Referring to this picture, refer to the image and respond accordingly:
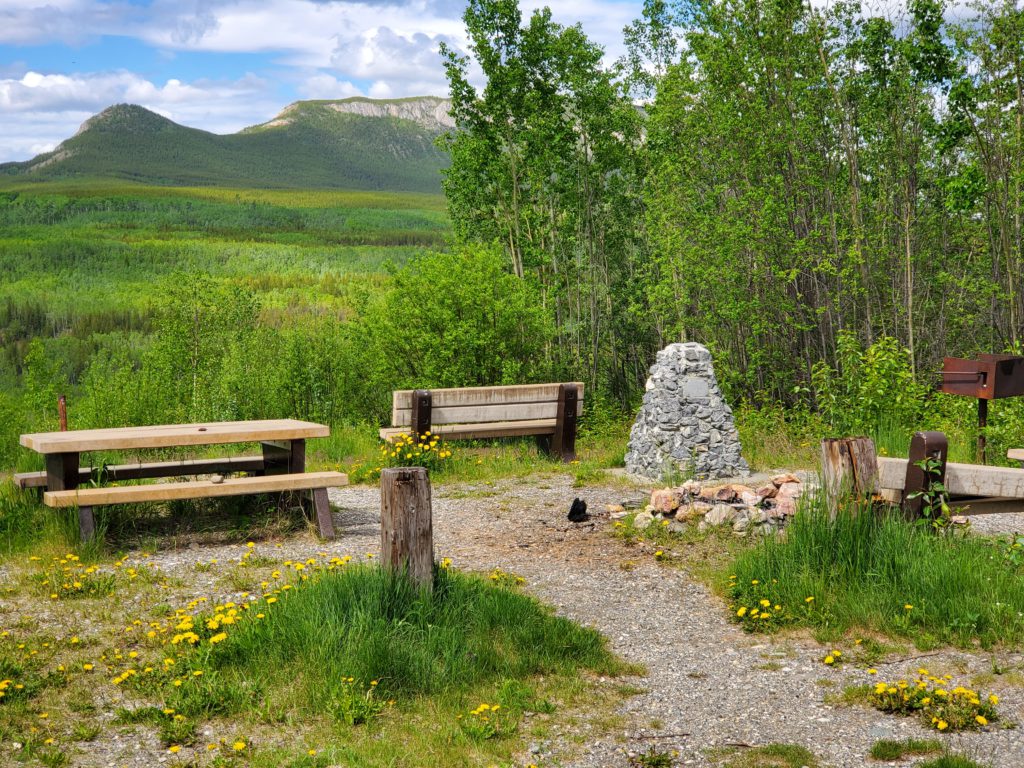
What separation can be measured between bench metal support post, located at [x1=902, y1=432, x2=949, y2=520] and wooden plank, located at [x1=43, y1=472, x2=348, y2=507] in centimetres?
404

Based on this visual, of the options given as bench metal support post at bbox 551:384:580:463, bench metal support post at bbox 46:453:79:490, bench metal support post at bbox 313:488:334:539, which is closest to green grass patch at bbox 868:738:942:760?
bench metal support post at bbox 313:488:334:539

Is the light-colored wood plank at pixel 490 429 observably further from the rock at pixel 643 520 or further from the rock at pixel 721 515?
the rock at pixel 721 515

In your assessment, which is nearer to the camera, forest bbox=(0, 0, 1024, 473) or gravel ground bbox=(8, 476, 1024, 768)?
gravel ground bbox=(8, 476, 1024, 768)

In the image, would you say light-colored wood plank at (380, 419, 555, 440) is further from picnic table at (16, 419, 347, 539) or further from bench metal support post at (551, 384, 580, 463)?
picnic table at (16, 419, 347, 539)

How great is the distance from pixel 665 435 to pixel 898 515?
388 cm

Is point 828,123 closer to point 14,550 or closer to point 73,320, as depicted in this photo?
point 14,550

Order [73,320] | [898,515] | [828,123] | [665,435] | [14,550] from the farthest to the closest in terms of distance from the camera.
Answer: [73,320] → [828,123] → [665,435] → [14,550] → [898,515]

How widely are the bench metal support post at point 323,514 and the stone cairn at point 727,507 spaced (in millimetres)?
2360

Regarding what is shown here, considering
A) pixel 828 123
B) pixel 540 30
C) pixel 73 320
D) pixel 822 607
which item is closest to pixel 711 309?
pixel 828 123

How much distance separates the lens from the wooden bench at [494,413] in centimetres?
1002

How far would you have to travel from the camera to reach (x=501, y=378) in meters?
14.1

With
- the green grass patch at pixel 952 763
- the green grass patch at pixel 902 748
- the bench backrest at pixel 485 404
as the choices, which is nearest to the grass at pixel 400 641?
the green grass patch at pixel 902 748

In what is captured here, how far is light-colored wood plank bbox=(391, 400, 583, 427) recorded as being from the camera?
33.2ft

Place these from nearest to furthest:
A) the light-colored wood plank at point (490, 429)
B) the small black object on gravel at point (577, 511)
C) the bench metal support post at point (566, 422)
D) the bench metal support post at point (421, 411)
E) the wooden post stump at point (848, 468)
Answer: the wooden post stump at point (848, 468) → the small black object on gravel at point (577, 511) → the bench metal support post at point (421, 411) → the light-colored wood plank at point (490, 429) → the bench metal support post at point (566, 422)
